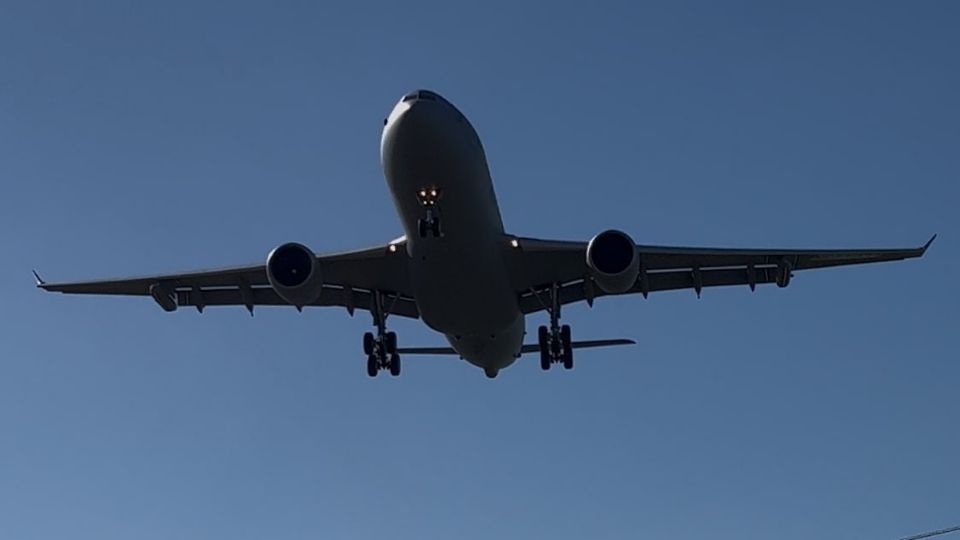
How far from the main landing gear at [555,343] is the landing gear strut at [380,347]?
3.59 metres

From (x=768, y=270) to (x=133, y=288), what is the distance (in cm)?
1567

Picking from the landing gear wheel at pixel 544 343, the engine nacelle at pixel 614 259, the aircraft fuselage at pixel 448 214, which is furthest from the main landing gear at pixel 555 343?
the engine nacelle at pixel 614 259

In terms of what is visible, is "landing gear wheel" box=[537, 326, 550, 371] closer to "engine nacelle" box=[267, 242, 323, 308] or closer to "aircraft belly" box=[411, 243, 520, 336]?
"aircraft belly" box=[411, 243, 520, 336]

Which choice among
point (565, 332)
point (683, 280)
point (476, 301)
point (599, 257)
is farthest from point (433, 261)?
point (683, 280)

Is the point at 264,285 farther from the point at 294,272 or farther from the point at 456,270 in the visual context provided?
the point at 456,270

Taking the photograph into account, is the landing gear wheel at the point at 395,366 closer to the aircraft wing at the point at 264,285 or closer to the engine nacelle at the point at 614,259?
the aircraft wing at the point at 264,285

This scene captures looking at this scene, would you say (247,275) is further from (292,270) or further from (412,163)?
(412,163)

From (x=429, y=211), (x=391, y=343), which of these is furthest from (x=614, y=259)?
(x=391, y=343)

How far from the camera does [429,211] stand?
27641 mm

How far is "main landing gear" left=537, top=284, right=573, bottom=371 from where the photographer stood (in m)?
32.5

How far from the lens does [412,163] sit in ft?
88.2

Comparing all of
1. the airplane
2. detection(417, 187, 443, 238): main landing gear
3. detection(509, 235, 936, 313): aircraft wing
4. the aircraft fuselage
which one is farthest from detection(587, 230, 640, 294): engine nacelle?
detection(417, 187, 443, 238): main landing gear

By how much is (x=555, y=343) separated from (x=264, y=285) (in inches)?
→ 290

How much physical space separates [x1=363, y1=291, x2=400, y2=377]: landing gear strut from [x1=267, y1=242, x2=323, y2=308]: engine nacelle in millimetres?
3552
